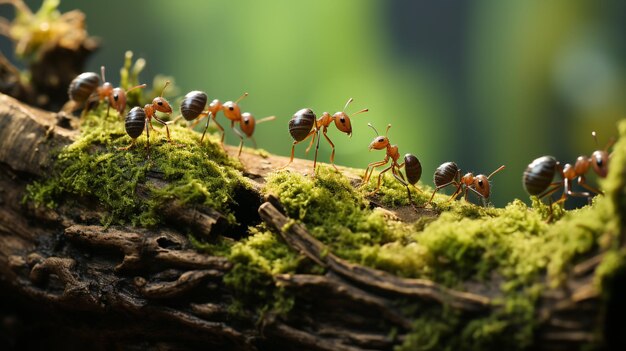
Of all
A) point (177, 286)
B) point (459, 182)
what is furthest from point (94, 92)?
point (459, 182)

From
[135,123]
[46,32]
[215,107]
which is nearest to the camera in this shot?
[135,123]

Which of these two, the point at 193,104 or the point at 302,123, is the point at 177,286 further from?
the point at 193,104

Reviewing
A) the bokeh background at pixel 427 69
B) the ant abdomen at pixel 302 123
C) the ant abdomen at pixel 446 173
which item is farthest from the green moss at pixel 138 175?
the bokeh background at pixel 427 69

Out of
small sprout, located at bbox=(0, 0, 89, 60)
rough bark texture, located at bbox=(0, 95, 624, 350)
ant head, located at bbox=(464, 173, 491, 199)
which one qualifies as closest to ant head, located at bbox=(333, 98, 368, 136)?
rough bark texture, located at bbox=(0, 95, 624, 350)

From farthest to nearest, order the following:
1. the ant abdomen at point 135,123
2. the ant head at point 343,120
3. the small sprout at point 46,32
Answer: the small sprout at point 46,32, the ant head at point 343,120, the ant abdomen at point 135,123

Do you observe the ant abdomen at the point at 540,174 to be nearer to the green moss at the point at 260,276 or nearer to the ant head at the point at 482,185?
the ant head at the point at 482,185
